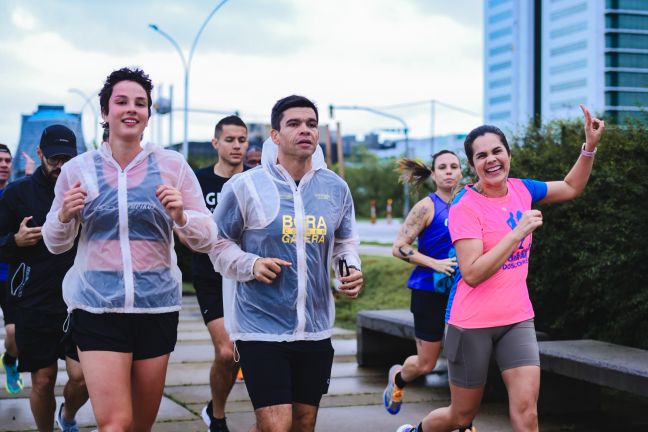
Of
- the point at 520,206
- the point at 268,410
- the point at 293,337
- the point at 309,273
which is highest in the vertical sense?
the point at 520,206

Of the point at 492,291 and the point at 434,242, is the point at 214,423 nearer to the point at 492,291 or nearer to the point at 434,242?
the point at 434,242

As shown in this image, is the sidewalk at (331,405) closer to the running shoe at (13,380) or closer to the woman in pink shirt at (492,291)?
the running shoe at (13,380)

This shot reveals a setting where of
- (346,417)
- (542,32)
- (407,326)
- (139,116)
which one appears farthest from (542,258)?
(542,32)

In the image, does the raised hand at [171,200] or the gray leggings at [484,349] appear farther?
the gray leggings at [484,349]

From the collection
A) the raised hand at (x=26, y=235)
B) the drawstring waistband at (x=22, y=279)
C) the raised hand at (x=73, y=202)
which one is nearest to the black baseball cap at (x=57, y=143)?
the raised hand at (x=26, y=235)

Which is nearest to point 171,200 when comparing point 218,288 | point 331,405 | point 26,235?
point 26,235

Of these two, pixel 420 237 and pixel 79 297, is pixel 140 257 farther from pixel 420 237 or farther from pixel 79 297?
pixel 420 237

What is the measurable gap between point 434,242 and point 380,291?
8.36m

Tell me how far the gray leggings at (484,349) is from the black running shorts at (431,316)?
6.17 feet

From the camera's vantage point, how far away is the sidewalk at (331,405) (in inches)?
273

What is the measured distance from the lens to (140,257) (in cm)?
423

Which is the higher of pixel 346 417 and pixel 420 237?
pixel 420 237

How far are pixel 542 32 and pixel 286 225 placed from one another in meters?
13.8

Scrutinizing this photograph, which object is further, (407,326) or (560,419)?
(407,326)
